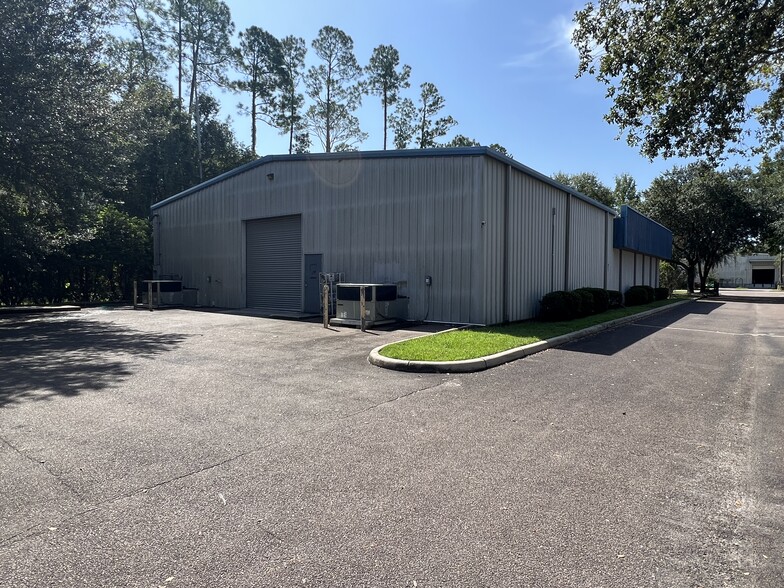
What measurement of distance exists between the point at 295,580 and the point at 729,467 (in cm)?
357

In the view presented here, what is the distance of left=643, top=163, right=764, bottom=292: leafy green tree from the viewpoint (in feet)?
119

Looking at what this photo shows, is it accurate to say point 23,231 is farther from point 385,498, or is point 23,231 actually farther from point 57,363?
point 385,498

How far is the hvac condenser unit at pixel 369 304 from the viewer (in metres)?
13.1

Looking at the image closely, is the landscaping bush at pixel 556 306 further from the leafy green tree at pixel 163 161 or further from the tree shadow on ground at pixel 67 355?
the leafy green tree at pixel 163 161

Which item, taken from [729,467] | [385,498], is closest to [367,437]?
[385,498]

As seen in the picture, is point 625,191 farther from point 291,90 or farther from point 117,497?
point 117,497

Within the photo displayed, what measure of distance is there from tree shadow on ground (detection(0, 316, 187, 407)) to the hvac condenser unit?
13.8 feet

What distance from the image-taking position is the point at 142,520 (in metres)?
2.94

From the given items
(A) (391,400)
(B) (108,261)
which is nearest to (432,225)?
(A) (391,400)

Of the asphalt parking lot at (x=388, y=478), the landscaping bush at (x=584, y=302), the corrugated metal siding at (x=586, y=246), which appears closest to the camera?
the asphalt parking lot at (x=388, y=478)

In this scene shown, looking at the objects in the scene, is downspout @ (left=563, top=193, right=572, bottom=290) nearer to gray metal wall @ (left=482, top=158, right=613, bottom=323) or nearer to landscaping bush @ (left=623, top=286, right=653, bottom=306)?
gray metal wall @ (left=482, top=158, right=613, bottom=323)

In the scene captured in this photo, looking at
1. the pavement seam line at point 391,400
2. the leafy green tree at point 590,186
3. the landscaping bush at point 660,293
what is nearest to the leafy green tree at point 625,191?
the leafy green tree at point 590,186

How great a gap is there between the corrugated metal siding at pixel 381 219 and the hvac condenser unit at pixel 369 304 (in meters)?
0.81

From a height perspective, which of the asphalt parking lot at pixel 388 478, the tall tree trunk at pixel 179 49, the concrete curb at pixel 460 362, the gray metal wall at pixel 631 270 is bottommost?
the asphalt parking lot at pixel 388 478
